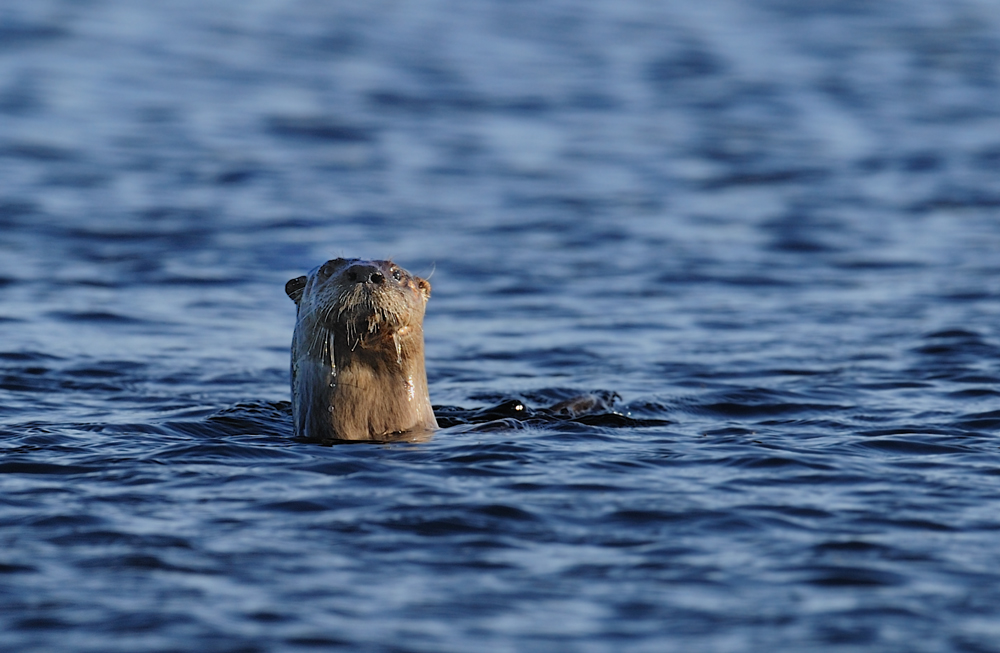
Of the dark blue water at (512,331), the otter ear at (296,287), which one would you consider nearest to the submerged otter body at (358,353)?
the otter ear at (296,287)

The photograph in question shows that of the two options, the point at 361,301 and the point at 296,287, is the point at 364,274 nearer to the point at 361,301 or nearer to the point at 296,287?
the point at 361,301

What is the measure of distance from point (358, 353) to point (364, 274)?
37cm

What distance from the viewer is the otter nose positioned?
6.76m

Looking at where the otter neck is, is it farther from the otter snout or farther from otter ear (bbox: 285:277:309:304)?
otter ear (bbox: 285:277:309:304)

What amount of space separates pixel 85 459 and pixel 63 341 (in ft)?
11.9

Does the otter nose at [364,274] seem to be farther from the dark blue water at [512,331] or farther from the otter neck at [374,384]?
the dark blue water at [512,331]

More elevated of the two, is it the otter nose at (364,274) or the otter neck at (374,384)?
the otter nose at (364,274)

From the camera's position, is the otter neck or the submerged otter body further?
the otter neck

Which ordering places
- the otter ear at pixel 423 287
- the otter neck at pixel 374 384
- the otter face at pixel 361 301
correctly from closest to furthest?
1. the otter face at pixel 361 301
2. the otter neck at pixel 374 384
3. the otter ear at pixel 423 287

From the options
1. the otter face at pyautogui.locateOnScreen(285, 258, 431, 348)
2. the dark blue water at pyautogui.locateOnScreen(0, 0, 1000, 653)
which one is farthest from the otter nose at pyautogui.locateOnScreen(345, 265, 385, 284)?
the dark blue water at pyautogui.locateOnScreen(0, 0, 1000, 653)

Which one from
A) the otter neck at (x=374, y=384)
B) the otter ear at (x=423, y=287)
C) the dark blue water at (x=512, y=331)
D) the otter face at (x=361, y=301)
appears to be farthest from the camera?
the otter ear at (x=423, y=287)

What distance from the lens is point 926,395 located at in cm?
855

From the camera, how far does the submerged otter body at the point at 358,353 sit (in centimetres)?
674

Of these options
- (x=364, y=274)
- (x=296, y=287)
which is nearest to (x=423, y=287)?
(x=364, y=274)
